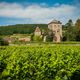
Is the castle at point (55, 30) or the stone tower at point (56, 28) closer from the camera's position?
the castle at point (55, 30)

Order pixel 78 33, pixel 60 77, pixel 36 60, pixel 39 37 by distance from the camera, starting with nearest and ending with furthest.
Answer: pixel 60 77
pixel 36 60
pixel 78 33
pixel 39 37

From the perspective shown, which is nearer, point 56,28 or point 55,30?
point 55,30

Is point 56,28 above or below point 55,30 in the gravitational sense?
above

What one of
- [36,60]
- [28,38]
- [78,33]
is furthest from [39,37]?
[36,60]

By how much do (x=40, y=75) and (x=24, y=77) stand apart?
665mm

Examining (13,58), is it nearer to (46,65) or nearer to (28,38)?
(46,65)

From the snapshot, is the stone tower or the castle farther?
the stone tower

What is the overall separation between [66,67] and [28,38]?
85515mm

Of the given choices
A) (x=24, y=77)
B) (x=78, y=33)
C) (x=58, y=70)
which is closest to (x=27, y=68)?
(x=24, y=77)

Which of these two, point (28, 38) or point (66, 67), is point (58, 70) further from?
point (28, 38)

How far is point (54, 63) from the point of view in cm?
1272

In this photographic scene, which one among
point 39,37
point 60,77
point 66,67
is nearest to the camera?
point 60,77

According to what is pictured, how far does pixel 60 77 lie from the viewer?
12109 mm

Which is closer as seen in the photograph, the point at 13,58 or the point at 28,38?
the point at 13,58
